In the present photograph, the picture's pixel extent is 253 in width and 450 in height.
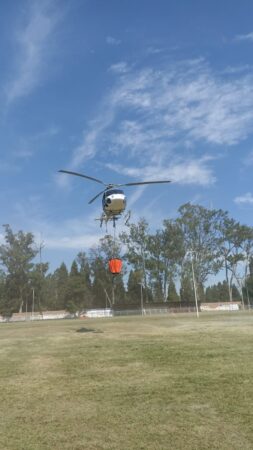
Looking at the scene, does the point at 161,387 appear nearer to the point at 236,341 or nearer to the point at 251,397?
the point at 251,397

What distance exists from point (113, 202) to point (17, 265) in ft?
301

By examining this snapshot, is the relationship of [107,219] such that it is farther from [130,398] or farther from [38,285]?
[38,285]

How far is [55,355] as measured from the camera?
52.3 feet

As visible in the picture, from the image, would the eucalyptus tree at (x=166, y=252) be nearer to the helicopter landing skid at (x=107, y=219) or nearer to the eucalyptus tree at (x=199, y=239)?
the eucalyptus tree at (x=199, y=239)

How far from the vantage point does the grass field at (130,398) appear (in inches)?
288

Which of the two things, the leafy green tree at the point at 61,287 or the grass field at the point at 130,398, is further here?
the leafy green tree at the point at 61,287

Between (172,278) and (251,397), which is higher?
(172,278)

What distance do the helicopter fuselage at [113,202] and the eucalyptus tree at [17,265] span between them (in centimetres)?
8990

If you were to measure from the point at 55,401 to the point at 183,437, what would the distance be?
3.60 meters

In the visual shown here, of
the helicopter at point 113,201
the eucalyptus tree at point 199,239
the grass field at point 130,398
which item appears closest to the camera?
the grass field at point 130,398

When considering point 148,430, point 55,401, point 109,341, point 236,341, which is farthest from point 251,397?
point 109,341

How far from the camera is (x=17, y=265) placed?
110m

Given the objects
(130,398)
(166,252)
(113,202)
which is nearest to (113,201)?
(113,202)

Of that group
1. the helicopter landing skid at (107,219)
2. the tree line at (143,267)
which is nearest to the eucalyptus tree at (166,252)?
the tree line at (143,267)
